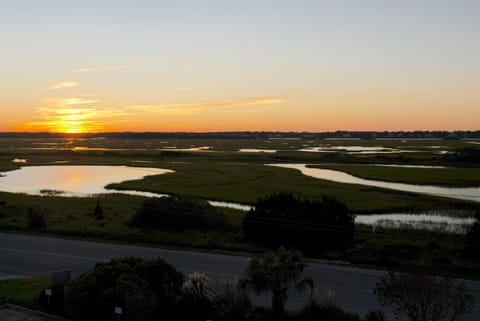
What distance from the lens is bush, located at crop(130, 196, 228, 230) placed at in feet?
89.9

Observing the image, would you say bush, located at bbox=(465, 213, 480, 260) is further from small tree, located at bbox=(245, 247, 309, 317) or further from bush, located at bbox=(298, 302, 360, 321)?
small tree, located at bbox=(245, 247, 309, 317)

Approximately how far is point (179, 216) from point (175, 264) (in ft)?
25.4

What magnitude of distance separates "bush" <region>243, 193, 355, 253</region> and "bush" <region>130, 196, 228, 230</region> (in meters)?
2.81

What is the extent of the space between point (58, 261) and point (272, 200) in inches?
410

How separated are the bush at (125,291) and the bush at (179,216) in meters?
13.8

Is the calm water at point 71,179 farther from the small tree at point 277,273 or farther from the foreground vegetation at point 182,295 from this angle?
the small tree at point 277,273

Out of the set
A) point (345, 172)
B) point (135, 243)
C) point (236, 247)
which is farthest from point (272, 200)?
point (345, 172)

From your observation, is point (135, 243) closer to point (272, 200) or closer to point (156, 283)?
point (272, 200)

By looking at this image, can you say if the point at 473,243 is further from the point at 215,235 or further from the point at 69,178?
the point at 69,178

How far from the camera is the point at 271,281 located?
12602 millimetres

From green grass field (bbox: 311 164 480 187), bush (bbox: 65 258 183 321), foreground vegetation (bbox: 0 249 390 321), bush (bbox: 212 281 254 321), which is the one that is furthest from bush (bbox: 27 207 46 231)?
green grass field (bbox: 311 164 480 187)

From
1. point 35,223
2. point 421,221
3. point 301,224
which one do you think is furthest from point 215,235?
point 421,221

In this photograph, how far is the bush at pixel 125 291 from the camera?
1210 centimetres

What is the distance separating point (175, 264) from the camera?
20.2 m
